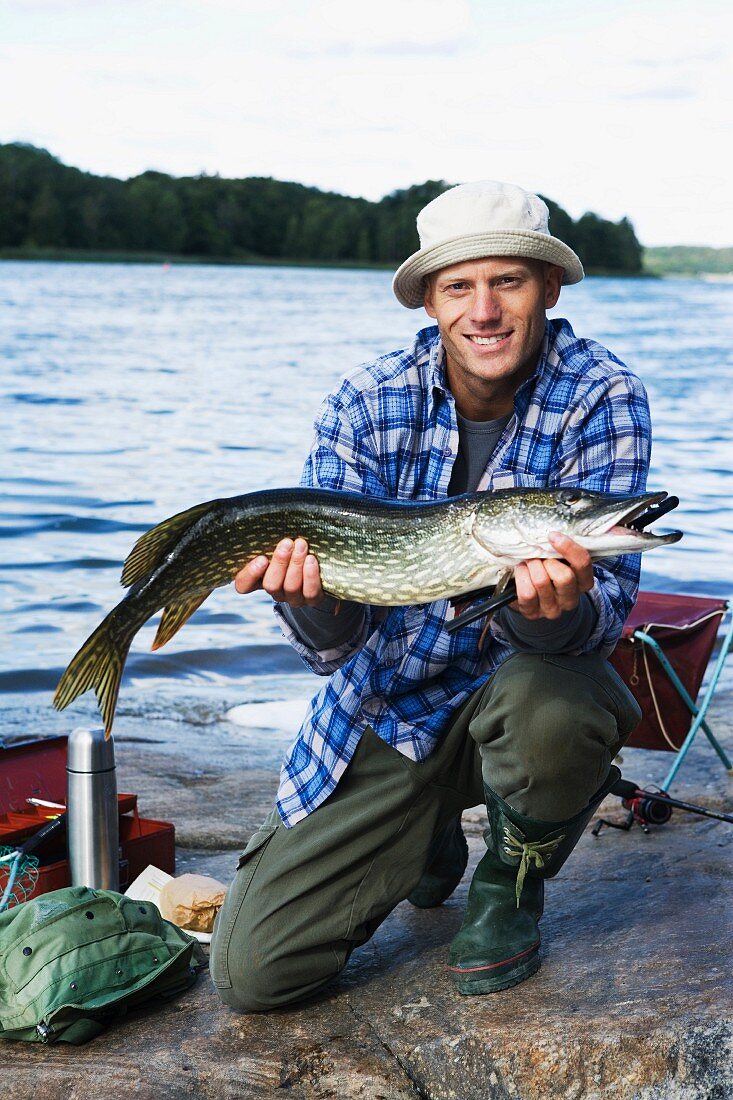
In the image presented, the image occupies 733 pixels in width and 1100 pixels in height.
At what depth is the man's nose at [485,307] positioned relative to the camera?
346 cm

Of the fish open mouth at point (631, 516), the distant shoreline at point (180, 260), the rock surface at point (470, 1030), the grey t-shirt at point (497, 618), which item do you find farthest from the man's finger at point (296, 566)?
the distant shoreline at point (180, 260)

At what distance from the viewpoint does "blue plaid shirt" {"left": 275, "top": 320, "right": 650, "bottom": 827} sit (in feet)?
11.4

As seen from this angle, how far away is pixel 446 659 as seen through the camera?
3.45 meters

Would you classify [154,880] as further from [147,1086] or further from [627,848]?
[627,848]

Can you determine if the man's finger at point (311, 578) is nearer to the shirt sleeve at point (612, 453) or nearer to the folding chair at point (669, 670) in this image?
the shirt sleeve at point (612, 453)

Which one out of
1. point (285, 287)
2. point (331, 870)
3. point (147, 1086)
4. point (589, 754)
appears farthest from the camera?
point (285, 287)

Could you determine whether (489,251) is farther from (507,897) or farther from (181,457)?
(181,457)

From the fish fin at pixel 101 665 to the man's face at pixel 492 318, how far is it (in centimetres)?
119

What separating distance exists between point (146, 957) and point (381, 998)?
24.9 inches

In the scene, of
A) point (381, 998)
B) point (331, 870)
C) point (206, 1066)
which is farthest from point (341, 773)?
point (206, 1066)

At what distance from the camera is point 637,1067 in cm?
297

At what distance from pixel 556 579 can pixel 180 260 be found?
11223cm

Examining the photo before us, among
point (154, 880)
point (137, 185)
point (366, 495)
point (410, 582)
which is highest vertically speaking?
point (137, 185)

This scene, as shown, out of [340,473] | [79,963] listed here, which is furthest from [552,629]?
[79,963]
